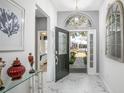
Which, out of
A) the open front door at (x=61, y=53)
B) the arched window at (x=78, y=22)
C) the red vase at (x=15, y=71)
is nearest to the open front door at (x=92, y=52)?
the arched window at (x=78, y=22)

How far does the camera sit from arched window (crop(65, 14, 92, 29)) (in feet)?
23.7

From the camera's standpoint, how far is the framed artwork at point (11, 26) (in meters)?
2.15

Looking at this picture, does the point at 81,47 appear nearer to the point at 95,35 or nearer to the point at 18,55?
the point at 95,35

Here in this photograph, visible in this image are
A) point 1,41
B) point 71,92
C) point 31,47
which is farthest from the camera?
point 71,92

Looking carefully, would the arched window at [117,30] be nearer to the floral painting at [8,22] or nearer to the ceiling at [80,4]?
the floral painting at [8,22]

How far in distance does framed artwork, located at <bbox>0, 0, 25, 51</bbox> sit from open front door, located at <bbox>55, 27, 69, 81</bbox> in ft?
9.38

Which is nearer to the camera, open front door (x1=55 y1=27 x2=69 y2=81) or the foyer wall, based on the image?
open front door (x1=55 y1=27 x2=69 y2=81)

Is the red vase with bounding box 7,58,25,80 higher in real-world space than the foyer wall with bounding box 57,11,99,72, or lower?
lower

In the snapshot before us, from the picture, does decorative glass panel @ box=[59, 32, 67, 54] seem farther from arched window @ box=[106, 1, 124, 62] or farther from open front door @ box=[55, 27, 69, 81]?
arched window @ box=[106, 1, 124, 62]

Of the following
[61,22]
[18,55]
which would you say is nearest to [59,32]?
[61,22]

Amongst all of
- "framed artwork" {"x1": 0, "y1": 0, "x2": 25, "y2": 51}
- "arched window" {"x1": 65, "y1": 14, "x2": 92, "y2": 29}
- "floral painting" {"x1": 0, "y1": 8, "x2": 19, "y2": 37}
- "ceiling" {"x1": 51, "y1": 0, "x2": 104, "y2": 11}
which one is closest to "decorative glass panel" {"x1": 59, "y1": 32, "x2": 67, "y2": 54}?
"arched window" {"x1": 65, "y1": 14, "x2": 92, "y2": 29}

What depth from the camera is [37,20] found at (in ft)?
23.2

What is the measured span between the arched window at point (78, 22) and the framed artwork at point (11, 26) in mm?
4574

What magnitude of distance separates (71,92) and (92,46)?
324 cm
